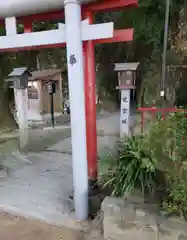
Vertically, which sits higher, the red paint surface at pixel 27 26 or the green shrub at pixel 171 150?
the red paint surface at pixel 27 26

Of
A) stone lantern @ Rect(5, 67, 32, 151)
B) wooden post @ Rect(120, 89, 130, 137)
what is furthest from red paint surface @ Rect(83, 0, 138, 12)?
stone lantern @ Rect(5, 67, 32, 151)

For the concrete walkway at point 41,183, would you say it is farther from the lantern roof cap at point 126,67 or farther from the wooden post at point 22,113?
the lantern roof cap at point 126,67

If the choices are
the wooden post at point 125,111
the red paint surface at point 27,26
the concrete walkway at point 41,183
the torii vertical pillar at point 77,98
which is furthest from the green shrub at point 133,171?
the wooden post at point 125,111

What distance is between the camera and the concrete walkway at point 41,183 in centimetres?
328

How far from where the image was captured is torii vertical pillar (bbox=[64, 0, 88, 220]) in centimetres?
274

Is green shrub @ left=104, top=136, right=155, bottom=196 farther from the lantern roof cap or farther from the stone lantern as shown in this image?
the stone lantern

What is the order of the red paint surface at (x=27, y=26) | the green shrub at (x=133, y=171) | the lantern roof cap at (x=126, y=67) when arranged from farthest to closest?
the lantern roof cap at (x=126, y=67), the red paint surface at (x=27, y=26), the green shrub at (x=133, y=171)

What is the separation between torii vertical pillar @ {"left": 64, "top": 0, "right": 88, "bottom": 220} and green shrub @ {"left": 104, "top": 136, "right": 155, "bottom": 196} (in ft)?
1.31

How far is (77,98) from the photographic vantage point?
2.86m

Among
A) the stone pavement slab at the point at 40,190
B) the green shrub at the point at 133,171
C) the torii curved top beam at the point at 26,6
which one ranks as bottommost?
the stone pavement slab at the point at 40,190

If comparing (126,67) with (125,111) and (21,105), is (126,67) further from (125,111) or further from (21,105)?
(21,105)

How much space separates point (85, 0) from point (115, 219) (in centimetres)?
247

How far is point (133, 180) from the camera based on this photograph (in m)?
2.71

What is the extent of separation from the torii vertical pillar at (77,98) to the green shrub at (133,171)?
40 cm
